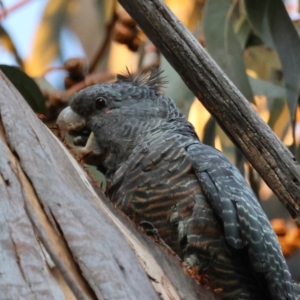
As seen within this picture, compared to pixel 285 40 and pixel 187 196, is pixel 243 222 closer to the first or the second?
pixel 187 196

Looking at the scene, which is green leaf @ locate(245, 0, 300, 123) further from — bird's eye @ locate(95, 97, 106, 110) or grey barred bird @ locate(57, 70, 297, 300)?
bird's eye @ locate(95, 97, 106, 110)

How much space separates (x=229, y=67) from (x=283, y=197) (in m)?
0.83

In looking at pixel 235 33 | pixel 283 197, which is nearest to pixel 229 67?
pixel 235 33

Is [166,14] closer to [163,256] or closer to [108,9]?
[163,256]

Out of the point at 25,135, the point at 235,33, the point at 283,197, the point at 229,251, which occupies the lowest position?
the point at 229,251

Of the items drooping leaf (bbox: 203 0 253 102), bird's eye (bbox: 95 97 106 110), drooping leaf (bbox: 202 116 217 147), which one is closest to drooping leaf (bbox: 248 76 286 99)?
drooping leaf (bbox: 202 116 217 147)

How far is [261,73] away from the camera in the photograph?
3.73m

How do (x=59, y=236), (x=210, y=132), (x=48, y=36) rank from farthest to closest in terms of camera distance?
(x=48, y=36), (x=210, y=132), (x=59, y=236)

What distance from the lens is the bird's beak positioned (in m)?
2.24

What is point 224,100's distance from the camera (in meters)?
1.91

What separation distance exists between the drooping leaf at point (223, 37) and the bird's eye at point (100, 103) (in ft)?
1.73

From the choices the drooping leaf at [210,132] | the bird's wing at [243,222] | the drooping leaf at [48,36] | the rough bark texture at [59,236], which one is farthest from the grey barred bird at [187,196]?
the drooping leaf at [48,36]

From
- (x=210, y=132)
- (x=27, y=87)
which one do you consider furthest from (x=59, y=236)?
(x=210, y=132)

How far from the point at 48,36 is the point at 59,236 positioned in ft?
12.9
